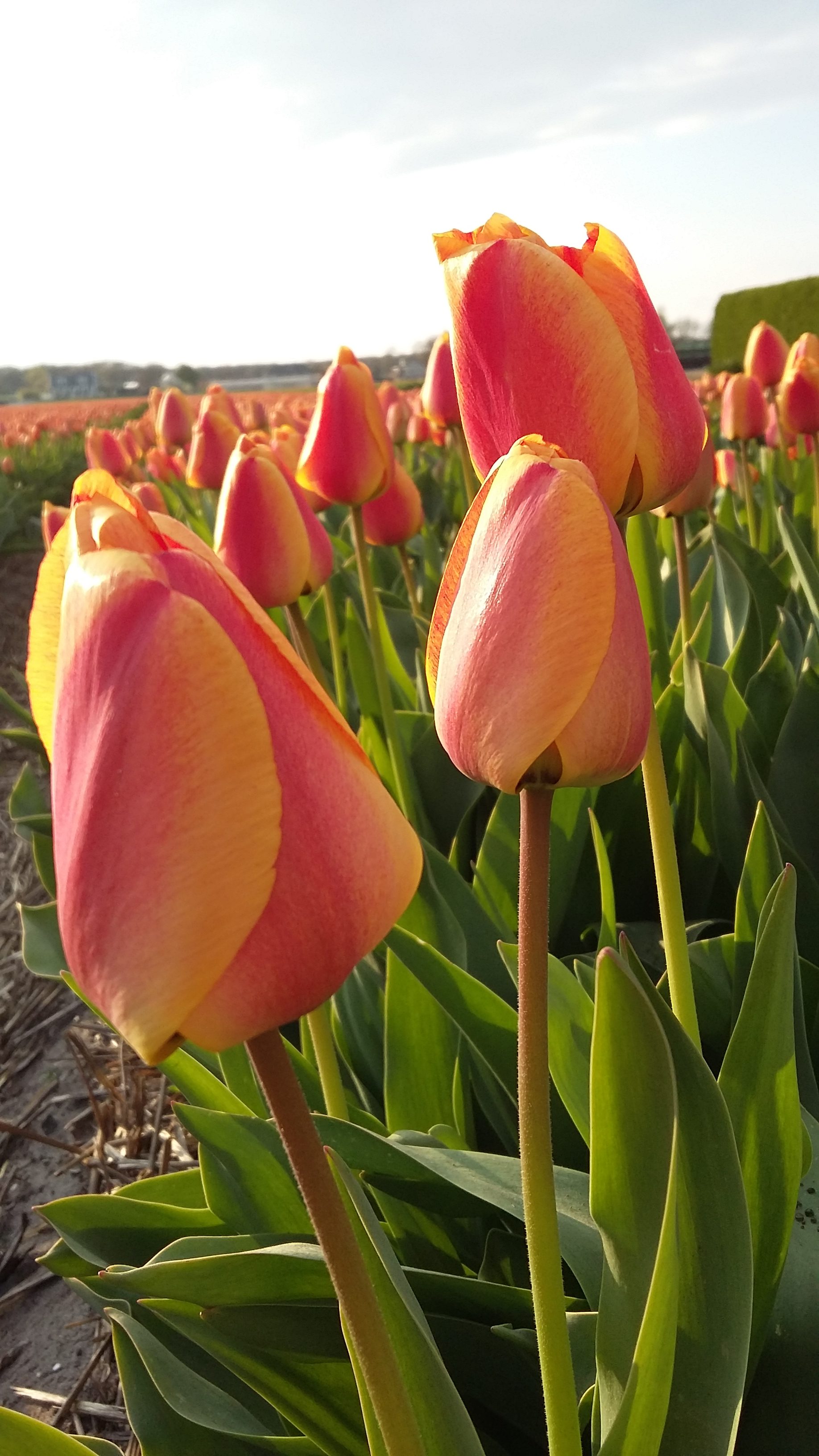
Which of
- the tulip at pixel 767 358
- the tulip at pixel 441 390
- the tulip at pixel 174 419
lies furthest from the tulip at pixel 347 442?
the tulip at pixel 174 419

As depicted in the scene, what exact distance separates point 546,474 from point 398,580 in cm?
265

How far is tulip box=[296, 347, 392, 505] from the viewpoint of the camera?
5.27ft

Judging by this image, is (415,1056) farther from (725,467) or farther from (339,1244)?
(725,467)

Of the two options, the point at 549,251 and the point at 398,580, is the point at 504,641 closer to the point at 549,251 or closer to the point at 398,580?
the point at 549,251

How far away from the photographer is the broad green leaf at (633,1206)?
597 millimetres

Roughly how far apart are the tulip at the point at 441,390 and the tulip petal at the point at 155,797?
2.05 m

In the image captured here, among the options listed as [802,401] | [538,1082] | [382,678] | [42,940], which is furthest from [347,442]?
[538,1082]

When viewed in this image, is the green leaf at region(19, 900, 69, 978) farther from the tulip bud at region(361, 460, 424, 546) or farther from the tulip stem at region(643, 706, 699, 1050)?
the tulip stem at region(643, 706, 699, 1050)

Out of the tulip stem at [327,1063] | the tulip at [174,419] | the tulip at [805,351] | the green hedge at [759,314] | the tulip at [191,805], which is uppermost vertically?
the green hedge at [759,314]

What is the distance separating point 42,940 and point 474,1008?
94 centimetres

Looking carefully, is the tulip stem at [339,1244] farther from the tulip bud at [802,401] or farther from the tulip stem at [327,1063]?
the tulip bud at [802,401]

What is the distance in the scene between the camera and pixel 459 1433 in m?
0.62

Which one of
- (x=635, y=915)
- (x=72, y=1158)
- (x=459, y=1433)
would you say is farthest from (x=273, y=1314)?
Result: (x=72, y=1158)

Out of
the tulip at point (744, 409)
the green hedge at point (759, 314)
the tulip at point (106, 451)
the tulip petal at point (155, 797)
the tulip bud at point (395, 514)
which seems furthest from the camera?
the green hedge at point (759, 314)
